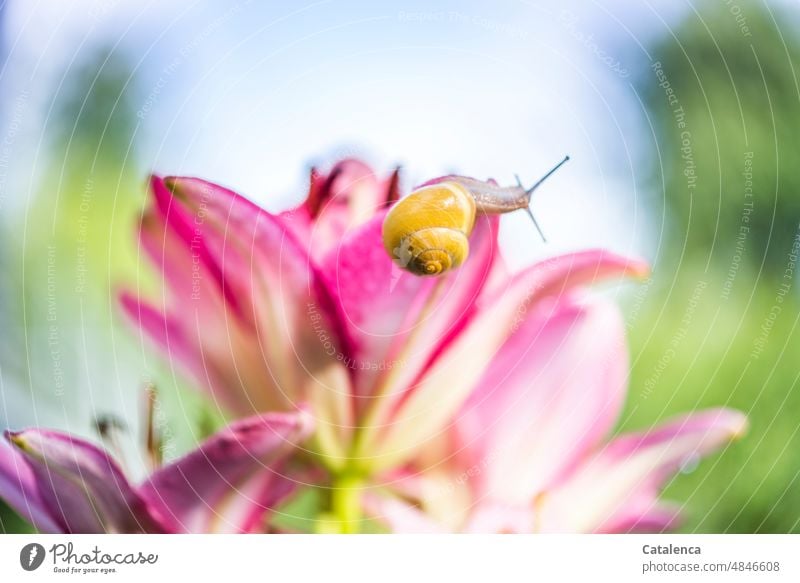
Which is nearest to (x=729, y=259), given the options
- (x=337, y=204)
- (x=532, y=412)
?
(x=532, y=412)

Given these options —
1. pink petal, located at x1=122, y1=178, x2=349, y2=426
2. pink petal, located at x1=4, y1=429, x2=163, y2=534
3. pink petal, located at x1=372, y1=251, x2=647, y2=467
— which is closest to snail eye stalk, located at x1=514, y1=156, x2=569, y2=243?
pink petal, located at x1=372, y1=251, x2=647, y2=467

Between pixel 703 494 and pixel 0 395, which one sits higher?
pixel 0 395

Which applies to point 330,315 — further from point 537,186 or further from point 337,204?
point 537,186

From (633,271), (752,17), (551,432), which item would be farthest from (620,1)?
(551,432)

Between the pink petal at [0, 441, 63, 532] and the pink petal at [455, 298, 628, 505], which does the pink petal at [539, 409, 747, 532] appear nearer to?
the pink petal at [455, 298, 628, 505]

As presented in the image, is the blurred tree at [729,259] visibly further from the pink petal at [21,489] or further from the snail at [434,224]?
the pink petal at [21,489]

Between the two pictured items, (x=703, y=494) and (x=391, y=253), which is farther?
(x=703, y=494)

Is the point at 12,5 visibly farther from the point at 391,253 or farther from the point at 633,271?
the point at 633,271

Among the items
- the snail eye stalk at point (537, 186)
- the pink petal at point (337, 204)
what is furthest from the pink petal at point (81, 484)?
the snail eye stalk at point (537, 186)
